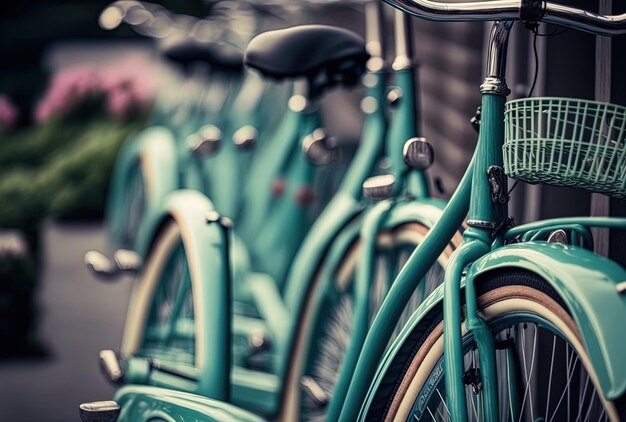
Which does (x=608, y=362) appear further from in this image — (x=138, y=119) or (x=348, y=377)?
(x=138, y=119)

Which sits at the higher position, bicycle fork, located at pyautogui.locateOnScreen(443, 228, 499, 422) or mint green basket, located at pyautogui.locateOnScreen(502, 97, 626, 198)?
mint green basket, located at pyautogui.locateOnScreen(502, 97, 626, 198)

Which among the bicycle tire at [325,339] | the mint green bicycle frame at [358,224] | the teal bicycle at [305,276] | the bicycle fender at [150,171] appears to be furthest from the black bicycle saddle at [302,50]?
the bicycle fender at [150,171]

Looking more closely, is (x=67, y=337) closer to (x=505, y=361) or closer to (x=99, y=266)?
(x=99, y=266)

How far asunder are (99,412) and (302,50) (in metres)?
1.04

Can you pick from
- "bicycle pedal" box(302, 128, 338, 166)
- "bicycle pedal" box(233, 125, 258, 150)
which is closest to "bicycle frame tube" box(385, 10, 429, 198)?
"bicycle pedal" box(302, 128, 338, 166)

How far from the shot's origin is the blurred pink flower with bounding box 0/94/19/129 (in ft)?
22.3

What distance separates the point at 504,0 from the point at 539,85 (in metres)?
0.91

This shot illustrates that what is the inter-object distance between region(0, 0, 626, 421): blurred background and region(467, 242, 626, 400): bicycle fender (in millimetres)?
750

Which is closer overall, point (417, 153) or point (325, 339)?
point (417, 153)

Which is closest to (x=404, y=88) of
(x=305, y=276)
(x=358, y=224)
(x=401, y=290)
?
(x=358, y=224)

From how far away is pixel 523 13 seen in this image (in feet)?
6.09

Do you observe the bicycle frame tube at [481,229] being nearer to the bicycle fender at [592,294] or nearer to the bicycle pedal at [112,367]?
the bicycle fender at [592,294]

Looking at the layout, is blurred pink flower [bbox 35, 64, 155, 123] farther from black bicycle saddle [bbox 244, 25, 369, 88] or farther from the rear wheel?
black bicycle saddle [bbox 244, 25, 369, 88]

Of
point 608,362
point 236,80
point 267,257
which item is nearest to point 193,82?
point 236,80
